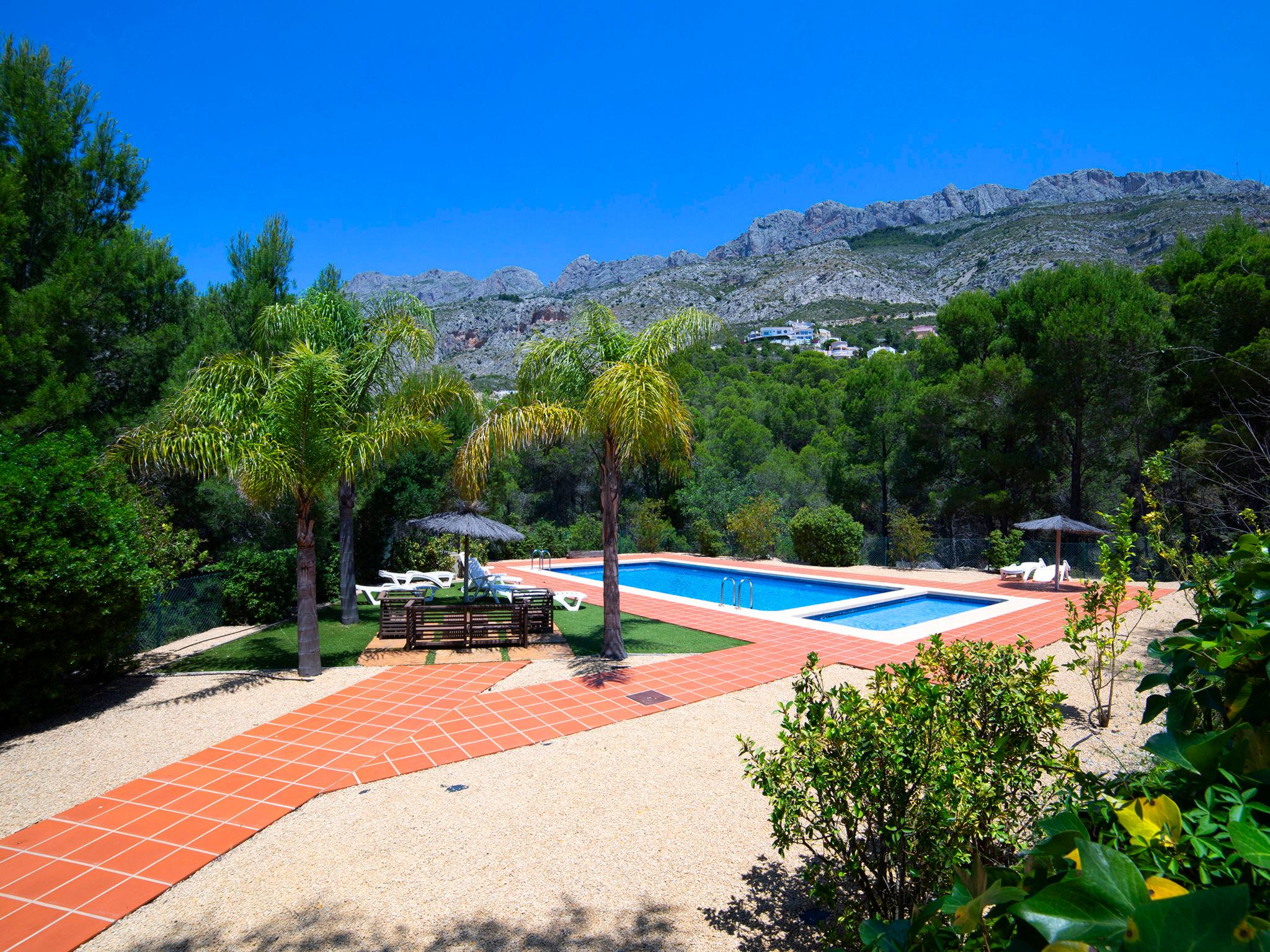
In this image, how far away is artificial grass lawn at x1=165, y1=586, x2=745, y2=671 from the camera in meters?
8.78

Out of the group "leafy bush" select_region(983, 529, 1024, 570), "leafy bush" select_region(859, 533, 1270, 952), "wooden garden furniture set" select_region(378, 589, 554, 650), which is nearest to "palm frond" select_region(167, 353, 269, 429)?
"wooden garden furniture set" select_region(378, 589, 554, 650)

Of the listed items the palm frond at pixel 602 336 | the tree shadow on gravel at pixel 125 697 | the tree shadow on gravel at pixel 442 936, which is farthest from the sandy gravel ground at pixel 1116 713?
the tree shadow on gravel at pixel 125 697

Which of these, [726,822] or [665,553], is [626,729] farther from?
[665,553]

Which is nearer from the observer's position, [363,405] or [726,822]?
[726,822]

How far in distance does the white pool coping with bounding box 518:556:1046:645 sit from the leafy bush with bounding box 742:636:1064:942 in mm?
5561

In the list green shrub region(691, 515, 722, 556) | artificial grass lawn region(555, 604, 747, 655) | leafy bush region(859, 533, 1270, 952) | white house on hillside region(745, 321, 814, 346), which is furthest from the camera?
white house on hillside region(745, 321, 814, 346)

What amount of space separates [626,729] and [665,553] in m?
16.6

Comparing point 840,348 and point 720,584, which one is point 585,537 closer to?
point 720,584

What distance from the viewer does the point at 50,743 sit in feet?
19.9

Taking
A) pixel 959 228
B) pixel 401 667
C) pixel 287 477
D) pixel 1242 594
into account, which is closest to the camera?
pixel 1242 594

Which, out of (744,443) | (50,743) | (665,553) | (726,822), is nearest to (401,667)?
(50,743)

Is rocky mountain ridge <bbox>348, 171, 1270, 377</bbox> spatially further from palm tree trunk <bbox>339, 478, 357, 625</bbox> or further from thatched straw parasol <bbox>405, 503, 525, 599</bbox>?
palm tree trunk <bbox>339, 478, 357, 625</bbox>

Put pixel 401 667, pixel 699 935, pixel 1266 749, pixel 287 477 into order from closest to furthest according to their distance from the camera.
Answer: pixel 1266 749 < pixel 699 935 < pixel 287 477 < pixel 401 667

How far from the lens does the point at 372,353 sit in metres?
9.65
